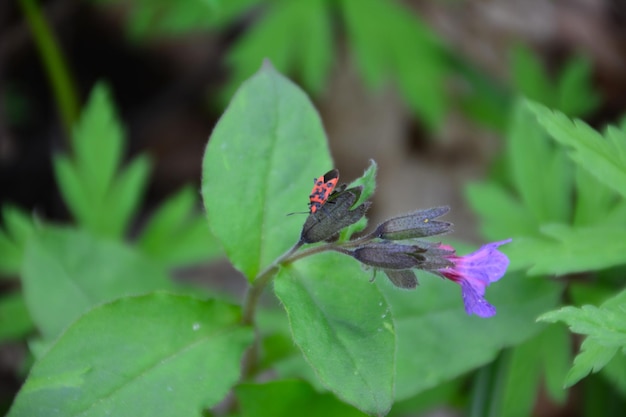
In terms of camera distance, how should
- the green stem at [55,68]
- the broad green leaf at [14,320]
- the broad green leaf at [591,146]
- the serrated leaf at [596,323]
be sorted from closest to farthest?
1. the serrated leaf at [596,323]
2. the broad green leaf at [591,146]
3. the broad green leaf at [14,320]
4. the green stem at [55,68]

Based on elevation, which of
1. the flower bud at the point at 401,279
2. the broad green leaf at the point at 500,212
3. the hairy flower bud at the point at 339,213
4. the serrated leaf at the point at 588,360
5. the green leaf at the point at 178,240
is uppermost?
the hairy flower bud at the point at 339,213

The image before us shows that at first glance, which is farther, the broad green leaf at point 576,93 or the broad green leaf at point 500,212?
the broad green leaf at point 576,93

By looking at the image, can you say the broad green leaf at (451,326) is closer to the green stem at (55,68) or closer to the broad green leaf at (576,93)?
the broad green leaf at (576,93)

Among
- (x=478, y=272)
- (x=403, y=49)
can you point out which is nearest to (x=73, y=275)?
(x=478, y=272)

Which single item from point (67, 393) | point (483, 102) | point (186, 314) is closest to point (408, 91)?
point (483, 102)

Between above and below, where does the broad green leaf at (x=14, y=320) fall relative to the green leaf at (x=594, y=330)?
below

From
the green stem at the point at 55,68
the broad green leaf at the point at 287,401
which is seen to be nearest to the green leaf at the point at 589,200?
the broad green leaf at the point at 287,401

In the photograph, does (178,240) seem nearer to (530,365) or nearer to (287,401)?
(287,401)

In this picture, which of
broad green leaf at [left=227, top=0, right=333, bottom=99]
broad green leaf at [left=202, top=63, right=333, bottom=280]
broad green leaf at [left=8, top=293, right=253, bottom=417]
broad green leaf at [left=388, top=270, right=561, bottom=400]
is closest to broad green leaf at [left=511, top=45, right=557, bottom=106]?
broad green leaf at [left=227, top=0, right=333, bottom=99]

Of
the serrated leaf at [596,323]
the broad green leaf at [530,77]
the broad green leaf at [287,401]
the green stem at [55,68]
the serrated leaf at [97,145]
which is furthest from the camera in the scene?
the broad green leaf at [530,77]
